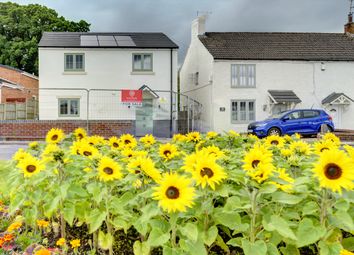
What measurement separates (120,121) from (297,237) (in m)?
21.5

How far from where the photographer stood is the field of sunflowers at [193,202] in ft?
7.69

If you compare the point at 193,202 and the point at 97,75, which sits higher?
the point at 97,75

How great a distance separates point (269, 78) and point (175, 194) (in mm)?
28804

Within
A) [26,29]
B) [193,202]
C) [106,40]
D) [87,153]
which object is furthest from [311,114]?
[26,29]

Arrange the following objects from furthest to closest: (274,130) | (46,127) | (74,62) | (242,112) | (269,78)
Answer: (269,78), (242,112), (74,62), (274,130), (46,127)

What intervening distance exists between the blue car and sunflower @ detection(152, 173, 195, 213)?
22.1m

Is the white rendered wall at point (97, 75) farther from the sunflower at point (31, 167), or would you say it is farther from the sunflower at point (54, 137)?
the sunflower at point (31, 167)

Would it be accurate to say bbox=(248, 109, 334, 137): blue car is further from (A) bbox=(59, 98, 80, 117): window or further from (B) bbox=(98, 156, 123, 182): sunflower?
(B) bbox=(98, 156, 123, 182): sunflower

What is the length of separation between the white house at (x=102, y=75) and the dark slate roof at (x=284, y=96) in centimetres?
768

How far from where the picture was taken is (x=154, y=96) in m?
26.7

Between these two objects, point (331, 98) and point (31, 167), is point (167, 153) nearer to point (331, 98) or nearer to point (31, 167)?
point (31, 167)

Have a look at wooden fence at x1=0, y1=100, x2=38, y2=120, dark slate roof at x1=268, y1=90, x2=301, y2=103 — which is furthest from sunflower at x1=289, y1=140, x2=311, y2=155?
dark slate roof at x1=268, y1=90, x2=301, y2=103

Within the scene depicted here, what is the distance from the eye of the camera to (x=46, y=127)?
2286 cm

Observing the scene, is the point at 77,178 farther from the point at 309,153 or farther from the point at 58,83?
the point at 58,83
